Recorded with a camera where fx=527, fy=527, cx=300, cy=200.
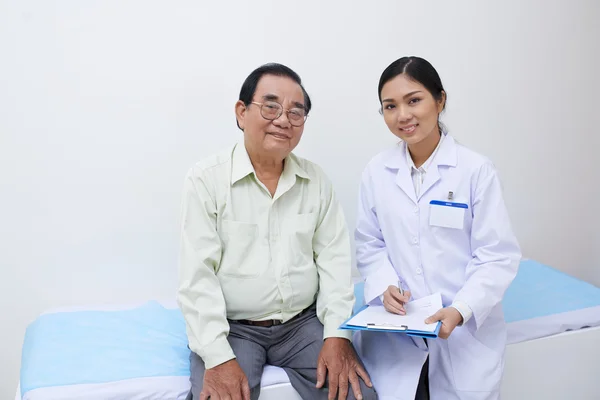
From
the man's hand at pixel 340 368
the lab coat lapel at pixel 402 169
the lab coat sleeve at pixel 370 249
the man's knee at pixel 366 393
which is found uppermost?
the lab coat lapel at pixel 402 169

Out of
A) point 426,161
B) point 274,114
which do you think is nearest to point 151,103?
point 274,114

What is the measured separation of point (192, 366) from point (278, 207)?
583 mm

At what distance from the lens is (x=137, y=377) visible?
161 centimetres

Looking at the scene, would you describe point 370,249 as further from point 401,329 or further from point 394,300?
point 401,329

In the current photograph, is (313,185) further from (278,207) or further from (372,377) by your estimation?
(372,377)

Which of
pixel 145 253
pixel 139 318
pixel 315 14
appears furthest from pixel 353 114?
pixel 139 318

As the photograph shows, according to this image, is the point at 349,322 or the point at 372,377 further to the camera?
the point at 372,377

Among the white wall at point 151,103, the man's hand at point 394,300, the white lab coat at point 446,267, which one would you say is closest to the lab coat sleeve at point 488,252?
the white lab coat at point 446,267

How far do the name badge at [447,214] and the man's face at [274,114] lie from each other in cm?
51

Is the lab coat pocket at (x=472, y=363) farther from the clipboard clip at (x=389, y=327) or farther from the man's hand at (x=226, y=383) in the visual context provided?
the man's hand at (x=226, y=383)

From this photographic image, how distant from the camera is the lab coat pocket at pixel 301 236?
1.79 meters

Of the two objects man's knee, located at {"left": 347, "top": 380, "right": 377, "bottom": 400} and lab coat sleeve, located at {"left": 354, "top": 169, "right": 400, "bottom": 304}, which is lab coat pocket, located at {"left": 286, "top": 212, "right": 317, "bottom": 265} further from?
man's knee, located at {"left": 347, "top": 380, "right": 377, "bottom": 400}

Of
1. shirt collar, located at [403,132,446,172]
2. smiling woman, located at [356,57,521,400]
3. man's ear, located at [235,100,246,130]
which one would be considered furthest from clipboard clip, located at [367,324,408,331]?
man's ear, located at [235,100,246,130]

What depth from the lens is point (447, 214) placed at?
1.69 metres
